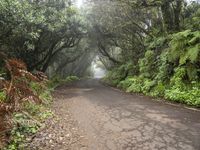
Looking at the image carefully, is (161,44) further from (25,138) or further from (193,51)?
(25,138)

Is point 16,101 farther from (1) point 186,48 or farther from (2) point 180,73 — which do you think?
(1) point 186,48

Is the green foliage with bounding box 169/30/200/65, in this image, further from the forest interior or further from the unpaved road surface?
the unpaved road surface

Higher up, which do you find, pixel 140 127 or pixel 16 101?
pixel 16 101

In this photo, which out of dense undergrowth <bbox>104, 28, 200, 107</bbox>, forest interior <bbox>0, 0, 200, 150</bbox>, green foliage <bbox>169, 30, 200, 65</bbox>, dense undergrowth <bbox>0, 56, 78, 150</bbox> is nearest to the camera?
dense undergrowth <bbox>0, 56, 78, 150</bbox>

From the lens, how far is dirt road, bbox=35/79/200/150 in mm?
6617

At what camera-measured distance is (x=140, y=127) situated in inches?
319

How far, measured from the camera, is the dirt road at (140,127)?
6.62m

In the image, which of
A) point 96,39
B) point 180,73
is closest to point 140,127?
point 180,73

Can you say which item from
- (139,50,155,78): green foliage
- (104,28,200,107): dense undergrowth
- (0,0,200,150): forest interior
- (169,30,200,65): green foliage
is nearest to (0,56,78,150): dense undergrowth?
(0,0,200,150): forest interior

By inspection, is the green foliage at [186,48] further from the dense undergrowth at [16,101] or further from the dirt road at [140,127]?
the dense undergrowth at [16,101]

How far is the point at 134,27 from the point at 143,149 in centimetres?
2093

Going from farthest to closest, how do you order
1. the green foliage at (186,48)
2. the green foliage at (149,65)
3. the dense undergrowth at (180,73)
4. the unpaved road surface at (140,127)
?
1. the green foliage at (149,65)
2. the green foliage at (186,48)
3. the dense undergrowth at (180,73)
4. the unpaved road surface at (140,127)

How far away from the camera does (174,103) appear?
1177cm

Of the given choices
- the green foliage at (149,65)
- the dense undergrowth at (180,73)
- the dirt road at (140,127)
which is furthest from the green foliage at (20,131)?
the green foliage at (149,65)
